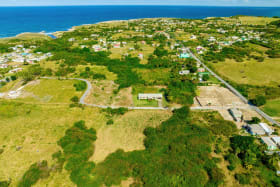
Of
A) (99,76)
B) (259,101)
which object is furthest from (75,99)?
(259,101)

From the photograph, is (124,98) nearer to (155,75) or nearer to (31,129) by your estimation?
(155,75)

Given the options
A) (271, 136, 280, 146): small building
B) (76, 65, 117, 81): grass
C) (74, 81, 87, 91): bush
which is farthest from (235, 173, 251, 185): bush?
(76, 65, 117, 81): grass

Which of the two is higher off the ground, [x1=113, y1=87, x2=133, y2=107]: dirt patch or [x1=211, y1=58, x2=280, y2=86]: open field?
[x1=211, y1=58, x2=280, y2=86]: open field

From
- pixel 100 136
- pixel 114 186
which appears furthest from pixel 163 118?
pixel 114 186

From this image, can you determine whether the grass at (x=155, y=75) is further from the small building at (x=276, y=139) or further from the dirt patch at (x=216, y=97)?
the small building at (x=276, y=139)

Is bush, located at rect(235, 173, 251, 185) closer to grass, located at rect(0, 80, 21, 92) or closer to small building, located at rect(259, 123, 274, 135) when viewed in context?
small building, located at rect(259, 123, 274, 135)

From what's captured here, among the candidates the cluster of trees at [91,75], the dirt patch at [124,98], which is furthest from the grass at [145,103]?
the cluster of trees at [91,75]
